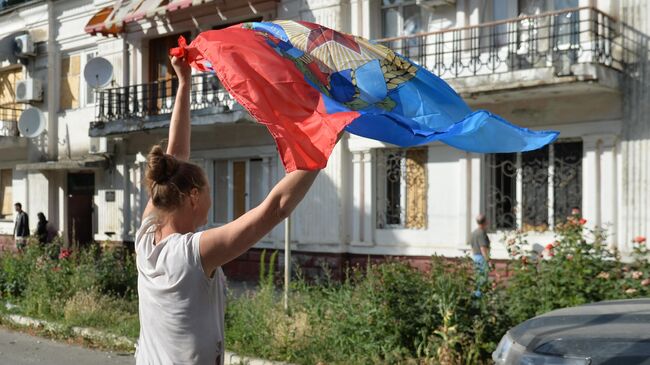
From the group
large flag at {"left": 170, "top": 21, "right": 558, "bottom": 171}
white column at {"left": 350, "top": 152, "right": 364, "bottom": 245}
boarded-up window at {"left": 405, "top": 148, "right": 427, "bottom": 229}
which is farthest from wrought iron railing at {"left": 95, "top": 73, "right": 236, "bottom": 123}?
large flag at {"left": 170, "top": 21, "right": 558, "bottom": 171}

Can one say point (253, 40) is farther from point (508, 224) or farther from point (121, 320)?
point (508, 224)

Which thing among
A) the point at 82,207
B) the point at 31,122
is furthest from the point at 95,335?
the point at 31,122

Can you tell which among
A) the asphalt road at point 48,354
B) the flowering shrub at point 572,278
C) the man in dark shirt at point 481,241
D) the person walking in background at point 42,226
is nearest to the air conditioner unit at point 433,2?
the man in dark shirt at point 481,241

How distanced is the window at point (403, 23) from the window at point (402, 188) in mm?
2101

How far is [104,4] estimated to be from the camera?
21.2 metres

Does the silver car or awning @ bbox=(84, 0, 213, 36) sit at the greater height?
awning @ bbox=(84, 0, 213, 36)

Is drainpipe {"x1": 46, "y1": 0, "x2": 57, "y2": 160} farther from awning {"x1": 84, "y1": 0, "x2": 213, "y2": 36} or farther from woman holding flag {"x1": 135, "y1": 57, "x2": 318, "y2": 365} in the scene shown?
woman holding flag {"x1": 135, "y1": 57, "x2": 318, "y2": 365}

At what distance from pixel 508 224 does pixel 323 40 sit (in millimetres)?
10837

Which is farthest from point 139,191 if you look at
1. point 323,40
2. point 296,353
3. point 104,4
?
point 323,40

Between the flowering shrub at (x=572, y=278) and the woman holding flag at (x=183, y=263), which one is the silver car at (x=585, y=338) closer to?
the woman holding flag at (x=183, y=263)

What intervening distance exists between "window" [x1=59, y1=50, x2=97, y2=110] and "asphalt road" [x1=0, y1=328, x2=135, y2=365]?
12822 millimetres

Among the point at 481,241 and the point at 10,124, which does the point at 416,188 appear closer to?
the point at 481,241

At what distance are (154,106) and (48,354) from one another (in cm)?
1103

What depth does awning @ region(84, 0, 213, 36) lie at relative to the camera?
17.6 metres
